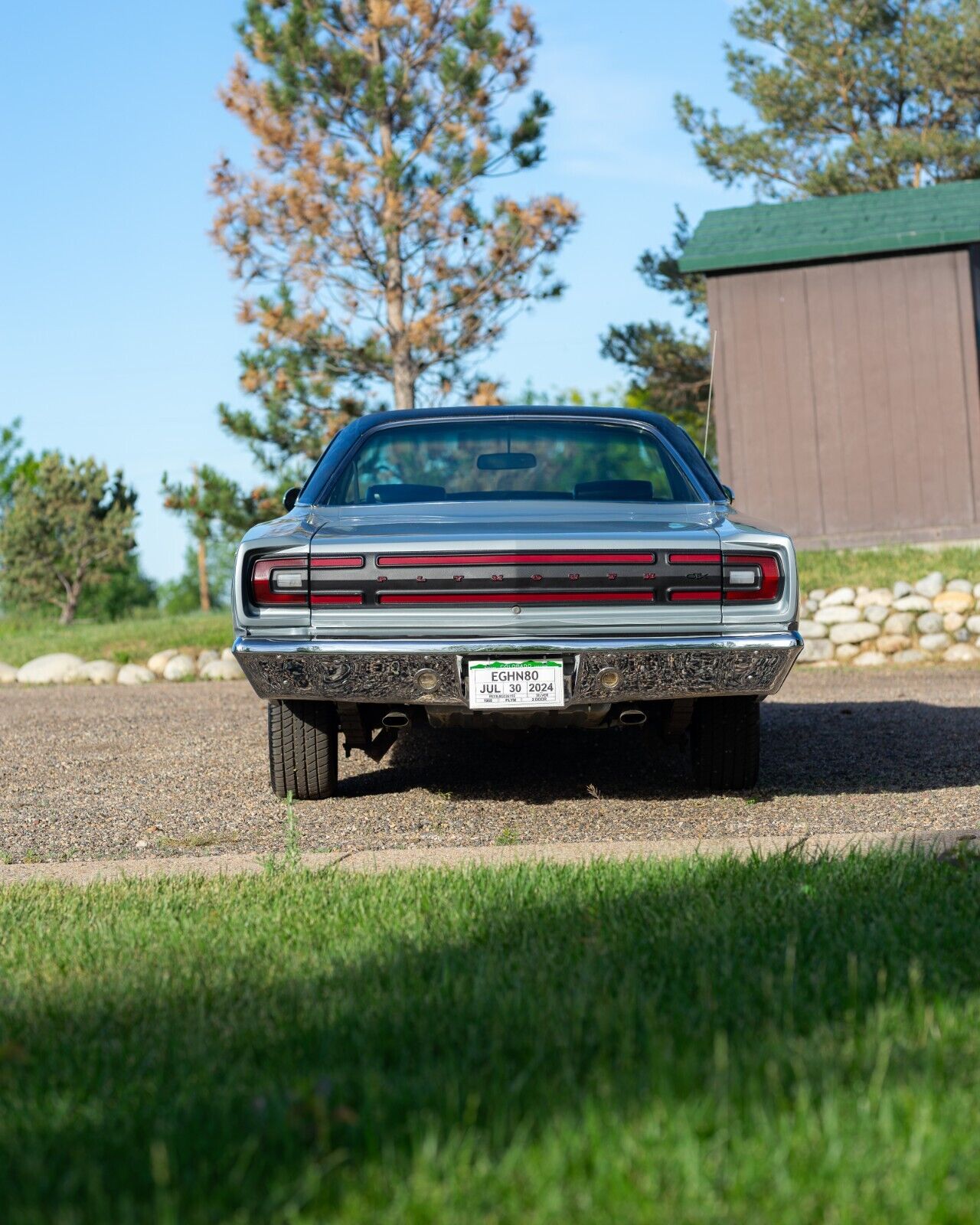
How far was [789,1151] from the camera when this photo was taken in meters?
1.92

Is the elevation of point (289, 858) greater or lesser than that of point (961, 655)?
lesser

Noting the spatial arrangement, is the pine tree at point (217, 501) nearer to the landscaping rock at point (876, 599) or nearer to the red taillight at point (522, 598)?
the landscaping rock at point (876, 599)

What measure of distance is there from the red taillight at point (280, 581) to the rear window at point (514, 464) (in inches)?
32.4

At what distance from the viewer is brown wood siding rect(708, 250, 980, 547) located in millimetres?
14328

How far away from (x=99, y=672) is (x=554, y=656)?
337 inches

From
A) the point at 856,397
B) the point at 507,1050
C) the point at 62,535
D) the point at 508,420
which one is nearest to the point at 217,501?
the point at 856,397

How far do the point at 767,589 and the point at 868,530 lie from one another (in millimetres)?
10442

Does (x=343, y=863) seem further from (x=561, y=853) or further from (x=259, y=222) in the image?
(x=259, y=222)

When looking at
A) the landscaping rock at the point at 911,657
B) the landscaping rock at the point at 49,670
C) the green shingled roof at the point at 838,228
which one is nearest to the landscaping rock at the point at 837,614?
the landscaping rock at the point at 911,657

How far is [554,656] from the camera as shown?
455 cm

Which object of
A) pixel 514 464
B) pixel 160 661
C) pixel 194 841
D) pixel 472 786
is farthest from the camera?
pixel 160 661

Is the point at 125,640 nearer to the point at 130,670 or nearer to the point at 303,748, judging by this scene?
the point at 130,670

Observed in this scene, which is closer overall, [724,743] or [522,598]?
[522,598]

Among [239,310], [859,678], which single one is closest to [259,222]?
[239,310]
